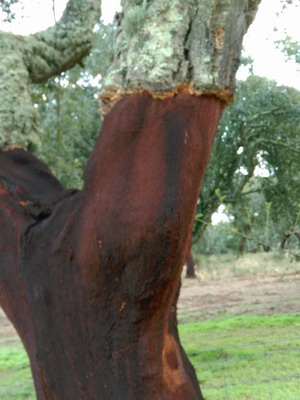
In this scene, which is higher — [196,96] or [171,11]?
[171,11]

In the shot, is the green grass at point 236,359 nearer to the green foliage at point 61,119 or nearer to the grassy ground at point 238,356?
the grassy ground at point 238,356

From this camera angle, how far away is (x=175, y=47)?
8.51 feet

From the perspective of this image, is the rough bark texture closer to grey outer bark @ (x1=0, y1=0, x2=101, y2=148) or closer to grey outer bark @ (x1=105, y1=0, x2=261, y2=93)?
grey outer bark @ (x1=105, y1=0, x2=261, y2=93)

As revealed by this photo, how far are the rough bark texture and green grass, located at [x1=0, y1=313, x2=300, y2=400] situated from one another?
3.91 metres

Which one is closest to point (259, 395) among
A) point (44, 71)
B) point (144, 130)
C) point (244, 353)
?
point (244, 353)

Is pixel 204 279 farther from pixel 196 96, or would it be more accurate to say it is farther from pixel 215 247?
pixel 196 96

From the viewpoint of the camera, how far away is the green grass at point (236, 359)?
7.62m

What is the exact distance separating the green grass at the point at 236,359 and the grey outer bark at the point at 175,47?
424 centimetres

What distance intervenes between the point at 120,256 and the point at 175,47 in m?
0.89

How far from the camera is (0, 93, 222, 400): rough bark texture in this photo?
247 cm

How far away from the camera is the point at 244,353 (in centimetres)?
990

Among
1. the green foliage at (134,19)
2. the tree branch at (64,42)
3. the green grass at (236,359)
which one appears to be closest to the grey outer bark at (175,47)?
the green foliage at (134,19)

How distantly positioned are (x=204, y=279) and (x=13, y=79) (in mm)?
27227

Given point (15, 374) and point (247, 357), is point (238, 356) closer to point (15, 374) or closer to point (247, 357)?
point (247, 357)
